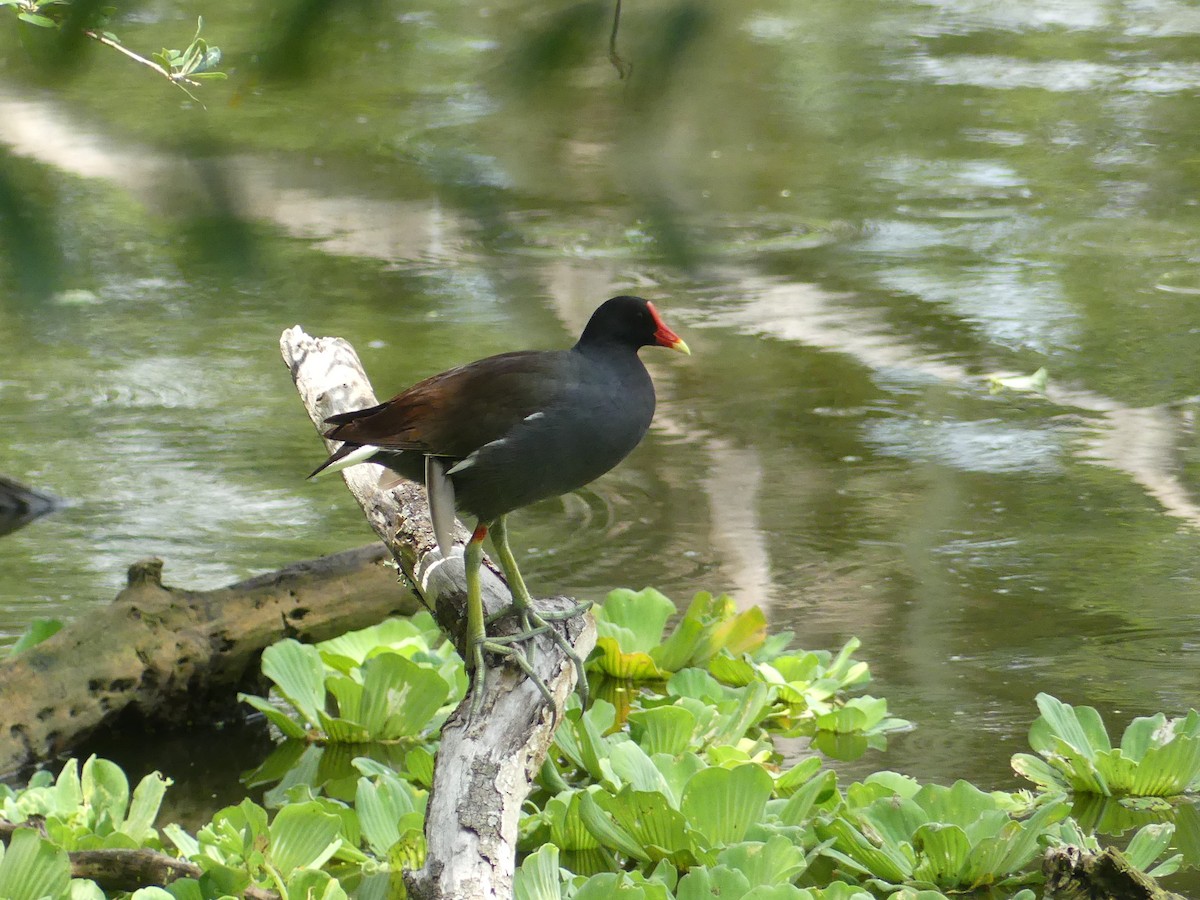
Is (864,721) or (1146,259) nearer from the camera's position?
(864,721)

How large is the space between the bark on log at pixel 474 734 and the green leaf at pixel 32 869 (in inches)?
20.3

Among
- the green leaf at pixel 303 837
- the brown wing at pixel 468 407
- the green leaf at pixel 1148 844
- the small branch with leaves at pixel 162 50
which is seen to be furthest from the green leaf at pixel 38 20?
the green leaf at pixel 1148 844

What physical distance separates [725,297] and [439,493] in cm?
386

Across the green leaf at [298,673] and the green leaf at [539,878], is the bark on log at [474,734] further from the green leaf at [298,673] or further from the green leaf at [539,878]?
the green leaf at [298,673]

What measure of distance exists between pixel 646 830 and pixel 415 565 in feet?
2.09

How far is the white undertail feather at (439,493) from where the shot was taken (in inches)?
88.4

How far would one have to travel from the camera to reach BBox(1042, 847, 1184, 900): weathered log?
2.10m

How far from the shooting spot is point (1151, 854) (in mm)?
2301

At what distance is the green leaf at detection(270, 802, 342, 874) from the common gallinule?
1.07ft

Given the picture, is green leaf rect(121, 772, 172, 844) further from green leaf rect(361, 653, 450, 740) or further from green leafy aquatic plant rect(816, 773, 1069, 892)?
green leafy aquatic plant rect(816, 773, 1069, 892)

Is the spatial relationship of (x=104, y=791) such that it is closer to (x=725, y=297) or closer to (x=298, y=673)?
(x=298, y=673)

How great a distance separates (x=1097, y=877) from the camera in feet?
6.97

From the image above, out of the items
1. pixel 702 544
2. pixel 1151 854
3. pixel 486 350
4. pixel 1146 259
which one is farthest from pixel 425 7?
pixel 1146 259

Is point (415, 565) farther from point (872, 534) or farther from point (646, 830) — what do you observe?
point (872, 534)
